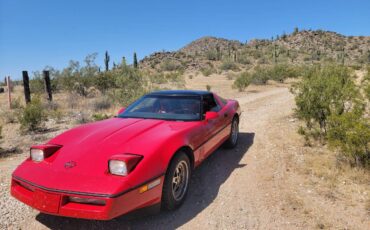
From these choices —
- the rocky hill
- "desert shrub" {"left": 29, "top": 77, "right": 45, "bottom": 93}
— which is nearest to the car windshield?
"desert shrub" {"left": 29, "top": 77, "right": 45, "bottom": 93}

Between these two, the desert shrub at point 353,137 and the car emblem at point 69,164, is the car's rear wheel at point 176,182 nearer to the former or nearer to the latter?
the car emblem at point 69,164

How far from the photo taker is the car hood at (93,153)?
312 cm

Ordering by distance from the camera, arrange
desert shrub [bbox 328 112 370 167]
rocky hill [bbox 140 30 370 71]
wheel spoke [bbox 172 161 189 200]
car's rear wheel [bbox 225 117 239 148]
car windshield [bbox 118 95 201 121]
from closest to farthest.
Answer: wheel spoke [bbox 172 161 189 200] < car windshield [bbox 118 95 201 121] < desert shrub [bbox 328 112 370 167] < car's rear wheel [bbox 225 117 239 148] < rocky hill [bbox 140 30 370 71]

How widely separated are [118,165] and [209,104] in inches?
103

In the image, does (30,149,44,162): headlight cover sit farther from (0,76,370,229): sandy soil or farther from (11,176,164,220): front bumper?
(0,76,370,229): sandy soil

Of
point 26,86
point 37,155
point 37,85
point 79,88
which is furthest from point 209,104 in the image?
point 37,85

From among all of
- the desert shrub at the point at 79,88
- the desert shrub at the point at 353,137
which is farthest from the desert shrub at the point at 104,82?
the desert shrub at the point at 353,137

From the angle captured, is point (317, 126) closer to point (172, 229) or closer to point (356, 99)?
point (356, 99)

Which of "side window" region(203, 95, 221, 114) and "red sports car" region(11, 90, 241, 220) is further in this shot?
"side window" region(203, 95, 221, 114)

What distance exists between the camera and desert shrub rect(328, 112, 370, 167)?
490 cm

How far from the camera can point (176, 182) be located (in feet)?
13.0

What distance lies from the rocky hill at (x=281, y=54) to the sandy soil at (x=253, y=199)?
36079 millimetres

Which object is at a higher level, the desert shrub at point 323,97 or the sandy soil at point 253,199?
the desert shrub at point 323,97

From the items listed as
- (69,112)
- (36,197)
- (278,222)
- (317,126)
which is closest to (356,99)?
(317,126)
